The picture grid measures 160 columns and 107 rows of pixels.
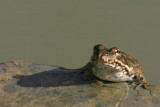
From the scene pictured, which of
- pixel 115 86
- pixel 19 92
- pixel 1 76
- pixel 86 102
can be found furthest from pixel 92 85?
pixel 1 76

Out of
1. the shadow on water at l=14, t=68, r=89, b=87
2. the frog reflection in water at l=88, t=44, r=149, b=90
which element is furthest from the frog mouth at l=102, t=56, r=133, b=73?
the shadow on water at l=14, t=68, r=89, b=87

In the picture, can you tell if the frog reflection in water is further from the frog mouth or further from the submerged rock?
the submerged rock

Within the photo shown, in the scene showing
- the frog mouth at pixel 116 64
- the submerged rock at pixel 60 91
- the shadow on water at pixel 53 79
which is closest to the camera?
the submerged rock at pixel 60 91

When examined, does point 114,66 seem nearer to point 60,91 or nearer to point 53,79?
point 60,91

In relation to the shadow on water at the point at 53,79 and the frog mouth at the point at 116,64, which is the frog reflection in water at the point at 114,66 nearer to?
the frog mouth at the point at 116,64

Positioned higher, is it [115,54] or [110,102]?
[115,54]

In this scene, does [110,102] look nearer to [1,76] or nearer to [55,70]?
[55,70]

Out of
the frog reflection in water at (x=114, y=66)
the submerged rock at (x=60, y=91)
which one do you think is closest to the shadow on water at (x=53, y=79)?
the submerged rock at (x=60, y=91)

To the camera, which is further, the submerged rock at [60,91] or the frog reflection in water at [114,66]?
the frog reflection in water at [114,66]
